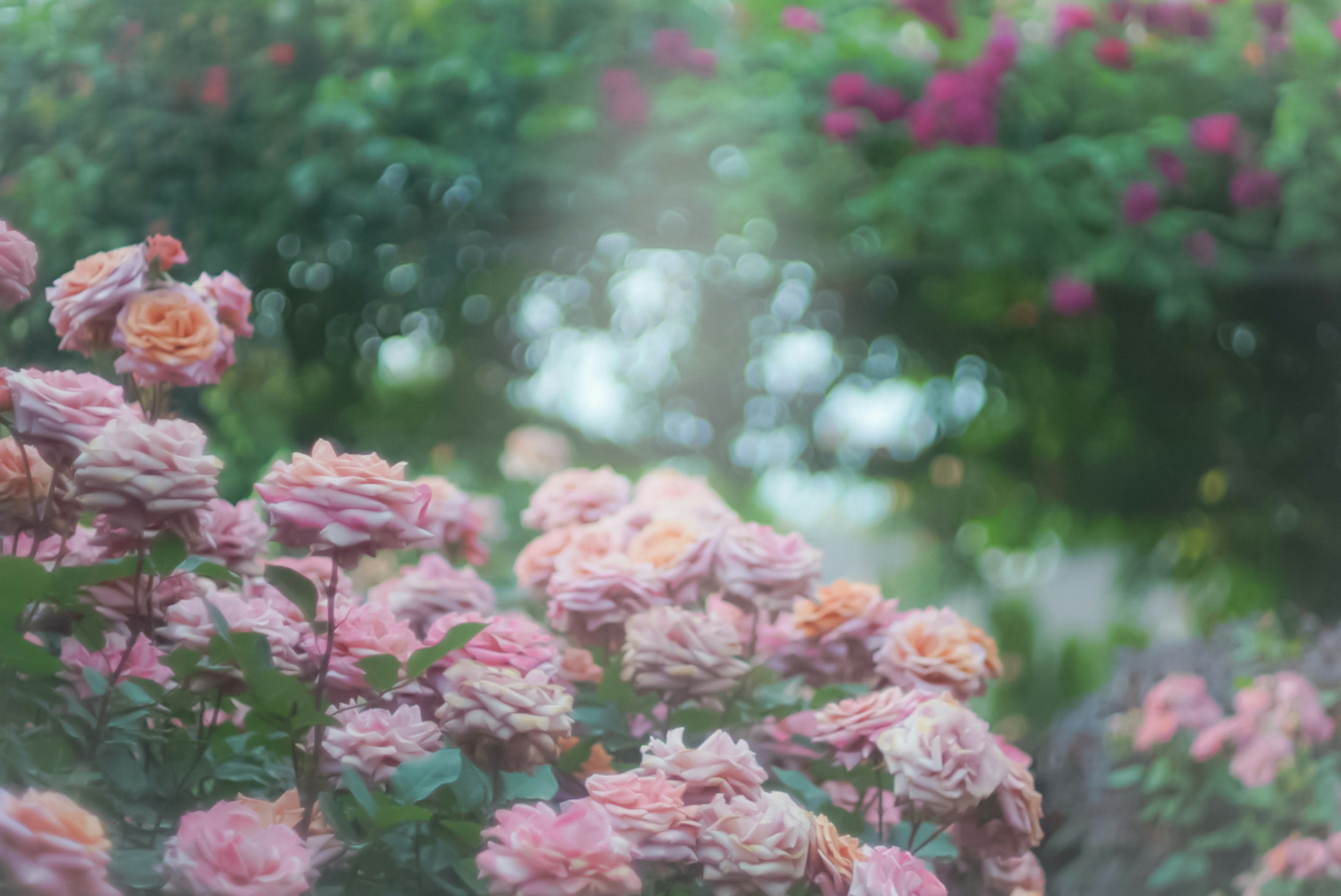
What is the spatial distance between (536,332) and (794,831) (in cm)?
307

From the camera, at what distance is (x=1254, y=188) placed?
3.25m

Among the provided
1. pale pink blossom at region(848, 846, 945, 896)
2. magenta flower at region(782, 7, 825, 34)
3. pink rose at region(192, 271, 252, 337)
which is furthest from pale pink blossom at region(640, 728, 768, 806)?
magenta flower at region(782, 7, 825, 34)

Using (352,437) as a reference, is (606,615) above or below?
above

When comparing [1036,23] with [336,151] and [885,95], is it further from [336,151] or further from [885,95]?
[336,151]

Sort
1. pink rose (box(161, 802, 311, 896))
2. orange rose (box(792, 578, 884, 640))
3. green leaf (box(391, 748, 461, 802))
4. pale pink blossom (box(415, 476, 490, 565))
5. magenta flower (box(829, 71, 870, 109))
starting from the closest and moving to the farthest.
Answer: pink rose (box(161, 802, 311, 896)), green leaf (box(391, 748, 461, 802)), orange rose (box(792, 578, 884, 640)), pale pink blossom (box(415, 476, 490, 565)), magenta flower (box(829, 71, 870, 109))

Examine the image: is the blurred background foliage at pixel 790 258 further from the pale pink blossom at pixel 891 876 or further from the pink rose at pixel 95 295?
the pale pink blossom at pixel 891 876

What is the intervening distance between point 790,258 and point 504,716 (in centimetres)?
296

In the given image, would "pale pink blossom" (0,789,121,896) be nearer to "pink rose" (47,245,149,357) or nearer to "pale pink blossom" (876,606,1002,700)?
"pink rose" (47,245,149,357)

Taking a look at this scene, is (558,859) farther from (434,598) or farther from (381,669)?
(434,598)

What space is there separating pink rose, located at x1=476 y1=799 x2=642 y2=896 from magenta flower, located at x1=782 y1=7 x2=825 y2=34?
3.14 meters

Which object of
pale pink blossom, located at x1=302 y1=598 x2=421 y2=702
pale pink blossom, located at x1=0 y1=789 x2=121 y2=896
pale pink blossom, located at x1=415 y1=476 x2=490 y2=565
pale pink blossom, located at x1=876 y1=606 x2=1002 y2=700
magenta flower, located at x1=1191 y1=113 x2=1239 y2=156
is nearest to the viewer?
pale pink blossom, located at x1=0 y1=789 x2=121 y2=896

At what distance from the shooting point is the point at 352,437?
327 centimetres

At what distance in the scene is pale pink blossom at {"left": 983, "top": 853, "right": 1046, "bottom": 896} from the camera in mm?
1166

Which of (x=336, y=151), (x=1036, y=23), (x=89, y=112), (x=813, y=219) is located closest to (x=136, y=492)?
(x=89, y=112)
